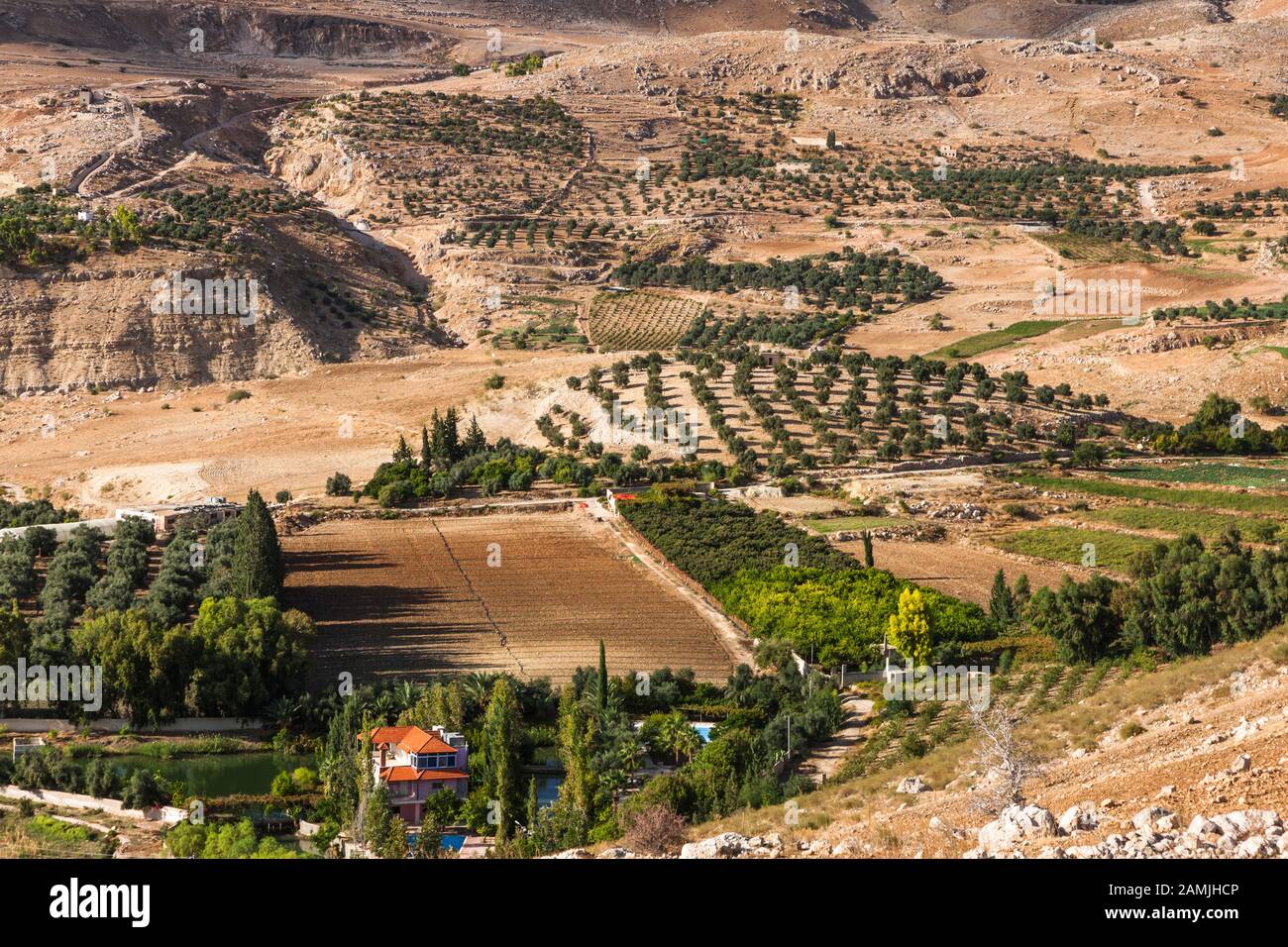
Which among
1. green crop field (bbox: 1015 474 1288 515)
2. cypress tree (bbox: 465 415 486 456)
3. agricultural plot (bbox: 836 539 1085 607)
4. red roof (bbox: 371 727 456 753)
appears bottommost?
Result: agricultural plot (bbox: 836 539 1085 607)

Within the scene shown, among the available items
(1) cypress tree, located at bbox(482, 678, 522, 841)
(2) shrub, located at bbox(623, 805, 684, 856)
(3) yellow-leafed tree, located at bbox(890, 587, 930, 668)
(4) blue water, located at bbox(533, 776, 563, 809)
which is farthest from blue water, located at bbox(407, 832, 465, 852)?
(3) yellow-leafed tree, located at bbox(890, 587, 930, 668)

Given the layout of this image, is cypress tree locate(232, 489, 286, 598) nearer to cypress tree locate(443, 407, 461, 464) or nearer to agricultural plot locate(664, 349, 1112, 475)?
cypress tree locate(443, 407, 461, 464)

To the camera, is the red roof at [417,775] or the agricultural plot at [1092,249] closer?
the red roof at [417,775]

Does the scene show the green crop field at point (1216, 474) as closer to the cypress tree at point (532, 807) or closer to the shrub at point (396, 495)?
the shrub at point (396, 495)

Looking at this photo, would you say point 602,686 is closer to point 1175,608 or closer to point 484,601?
point 484,601

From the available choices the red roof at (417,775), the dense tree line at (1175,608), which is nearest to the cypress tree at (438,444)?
the dense tree line at (1175,608)

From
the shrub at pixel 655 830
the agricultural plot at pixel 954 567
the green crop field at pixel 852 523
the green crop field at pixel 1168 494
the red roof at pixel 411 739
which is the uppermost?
the shrub at pixel 655 830

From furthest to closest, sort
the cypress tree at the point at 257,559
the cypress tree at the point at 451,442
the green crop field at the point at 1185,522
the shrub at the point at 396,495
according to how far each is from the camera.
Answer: the cypress tree at the point at 451,442
the shrub at the point at 396,495
the green crop field at the point at 1185,522
the cypress tree at the point at 257,559
